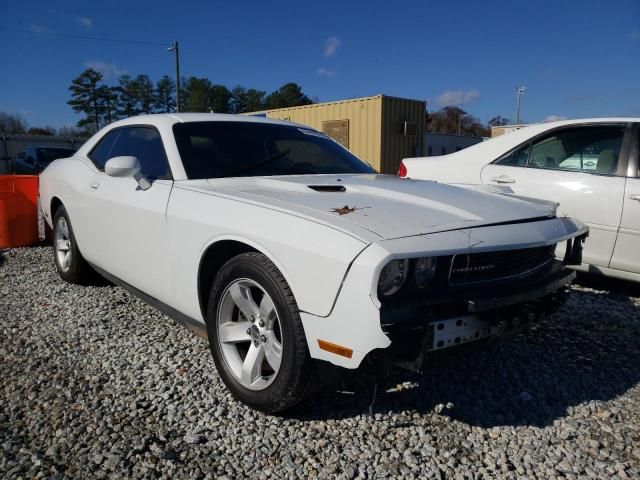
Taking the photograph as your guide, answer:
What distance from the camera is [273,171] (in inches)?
122

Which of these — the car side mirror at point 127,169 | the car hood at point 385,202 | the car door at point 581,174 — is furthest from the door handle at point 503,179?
the car side mirror at point 127,169

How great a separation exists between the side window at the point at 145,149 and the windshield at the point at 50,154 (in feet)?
46.8

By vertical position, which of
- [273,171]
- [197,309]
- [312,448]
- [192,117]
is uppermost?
[192,117]

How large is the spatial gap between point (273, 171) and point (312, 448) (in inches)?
66.2

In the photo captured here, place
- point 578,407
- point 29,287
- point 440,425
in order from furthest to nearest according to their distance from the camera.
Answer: point 29,287 → point 578,407 → point 440,425

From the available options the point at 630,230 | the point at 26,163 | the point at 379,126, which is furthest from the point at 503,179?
the point at 26,163

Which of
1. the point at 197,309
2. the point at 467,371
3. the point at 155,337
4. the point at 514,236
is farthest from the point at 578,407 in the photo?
the point at 155,337

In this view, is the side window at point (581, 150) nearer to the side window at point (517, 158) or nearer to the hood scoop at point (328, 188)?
the side window at point (517, 158)

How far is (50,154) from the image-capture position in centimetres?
1650

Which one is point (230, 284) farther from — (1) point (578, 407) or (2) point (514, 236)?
(1) point (578, 407)

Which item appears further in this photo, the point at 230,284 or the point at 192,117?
the point at 192,117

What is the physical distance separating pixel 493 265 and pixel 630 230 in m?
2.44

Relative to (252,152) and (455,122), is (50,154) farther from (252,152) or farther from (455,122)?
(455,122)

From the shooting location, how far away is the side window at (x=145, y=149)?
3098mm
